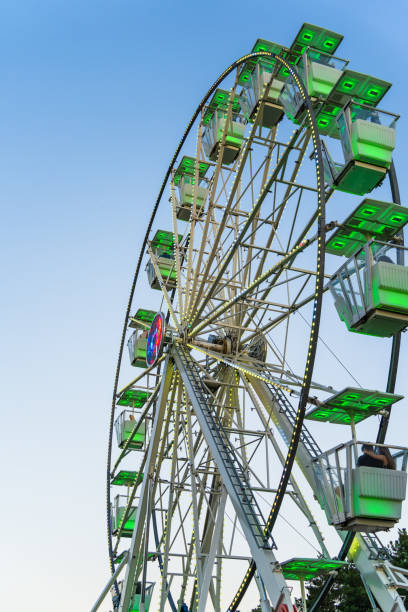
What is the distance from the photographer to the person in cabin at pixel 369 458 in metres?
10.4

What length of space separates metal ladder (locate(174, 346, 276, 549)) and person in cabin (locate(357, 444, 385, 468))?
165cm

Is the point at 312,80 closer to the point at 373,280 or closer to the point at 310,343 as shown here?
the point at 373,280

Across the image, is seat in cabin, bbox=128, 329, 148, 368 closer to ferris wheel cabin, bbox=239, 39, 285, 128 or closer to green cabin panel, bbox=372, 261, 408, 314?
ferris wheel cabin, bbox=239, 39, 285, 128

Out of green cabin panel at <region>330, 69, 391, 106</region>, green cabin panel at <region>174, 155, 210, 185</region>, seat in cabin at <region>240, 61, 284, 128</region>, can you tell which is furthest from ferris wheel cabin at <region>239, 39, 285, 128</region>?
green cabin panel at <region>174, 155, 210, 185</region>

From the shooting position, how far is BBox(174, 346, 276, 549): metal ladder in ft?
35.4

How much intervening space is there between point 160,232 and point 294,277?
26.1 feet

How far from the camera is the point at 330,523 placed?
10.5 meters

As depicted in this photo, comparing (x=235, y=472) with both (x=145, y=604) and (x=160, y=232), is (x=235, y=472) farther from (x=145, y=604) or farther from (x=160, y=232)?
(x=160, y=232)

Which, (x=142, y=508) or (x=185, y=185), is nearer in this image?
(x=142, y=508)

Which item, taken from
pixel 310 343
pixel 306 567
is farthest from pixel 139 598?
pixel 310 343

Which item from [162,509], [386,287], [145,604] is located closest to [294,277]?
[386,287]

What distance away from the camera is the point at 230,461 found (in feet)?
39.7

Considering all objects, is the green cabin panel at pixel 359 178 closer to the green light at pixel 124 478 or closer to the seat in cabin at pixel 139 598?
the seat in cabin at pixel 139 598

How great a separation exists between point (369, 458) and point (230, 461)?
2.52 metres
